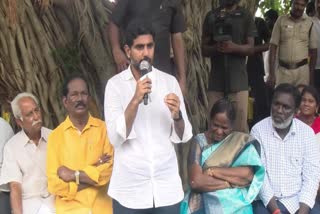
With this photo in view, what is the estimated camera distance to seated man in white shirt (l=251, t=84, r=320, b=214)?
14.2ft

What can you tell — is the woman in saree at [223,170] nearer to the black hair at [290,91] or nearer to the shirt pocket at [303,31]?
the black hair at [290,91]

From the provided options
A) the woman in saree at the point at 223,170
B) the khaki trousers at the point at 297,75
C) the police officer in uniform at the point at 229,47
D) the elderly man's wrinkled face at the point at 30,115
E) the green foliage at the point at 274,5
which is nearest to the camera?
the woman in saree at the point at 223,170

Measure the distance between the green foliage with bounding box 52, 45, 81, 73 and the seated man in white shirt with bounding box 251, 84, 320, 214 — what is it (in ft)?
5.76

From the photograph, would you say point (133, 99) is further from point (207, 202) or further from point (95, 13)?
point (95, 13)

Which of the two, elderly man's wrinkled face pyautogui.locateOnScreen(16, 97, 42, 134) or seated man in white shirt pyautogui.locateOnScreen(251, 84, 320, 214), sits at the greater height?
elderly man's wrinkled face pyautogui.locateOnScreen(16, 97, 42, 134)

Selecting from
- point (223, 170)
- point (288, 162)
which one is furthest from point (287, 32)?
point (223, 170)

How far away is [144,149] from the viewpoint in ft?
12.3

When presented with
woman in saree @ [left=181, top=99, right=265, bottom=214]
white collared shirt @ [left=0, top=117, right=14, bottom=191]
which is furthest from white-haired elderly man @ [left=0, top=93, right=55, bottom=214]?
woman in saree @ [left=181, top=99, right=265, bottom=214]

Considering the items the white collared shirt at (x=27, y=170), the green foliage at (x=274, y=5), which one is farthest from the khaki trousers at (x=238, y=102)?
the green foliage at (x=274, y=5)

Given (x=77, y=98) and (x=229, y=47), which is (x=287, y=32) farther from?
(x=77, y=98)

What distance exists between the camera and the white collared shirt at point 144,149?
3711mm

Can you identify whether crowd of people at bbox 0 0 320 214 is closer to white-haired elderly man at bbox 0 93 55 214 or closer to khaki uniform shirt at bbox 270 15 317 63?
white-haired elderly man at bbox 0 93 55 214

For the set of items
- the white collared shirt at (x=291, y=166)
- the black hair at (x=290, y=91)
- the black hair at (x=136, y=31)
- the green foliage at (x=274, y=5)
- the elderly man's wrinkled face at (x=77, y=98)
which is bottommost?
the white collared shirt at (x=291, y=166)

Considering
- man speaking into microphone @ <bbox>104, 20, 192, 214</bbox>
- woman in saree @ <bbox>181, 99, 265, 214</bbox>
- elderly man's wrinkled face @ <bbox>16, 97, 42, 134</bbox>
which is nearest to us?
man speaking into microphone @ <bbox>104, 20, 192, 214</bbox>
